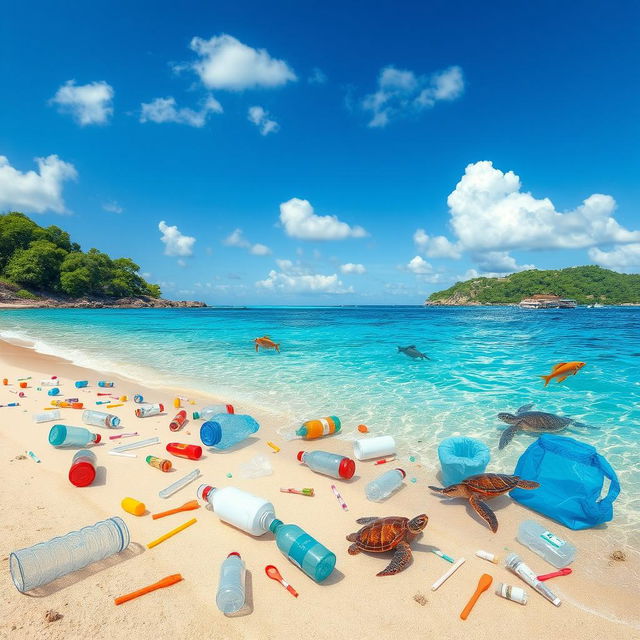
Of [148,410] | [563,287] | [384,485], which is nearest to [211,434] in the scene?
[148,410]

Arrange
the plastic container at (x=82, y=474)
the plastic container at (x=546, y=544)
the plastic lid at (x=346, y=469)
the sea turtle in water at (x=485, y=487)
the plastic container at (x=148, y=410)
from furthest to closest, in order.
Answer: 1. the plastic container at (x=148, y=410)
2. the plastic lid at (x=346, y=469)
3. the plastic container at (x=82, y=474)
4. the sea turtle in water at (x=485, y=487)
5. the plastic container at (x=546, y=544)

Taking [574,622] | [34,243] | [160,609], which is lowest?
[574,622]

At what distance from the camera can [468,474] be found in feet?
15.2

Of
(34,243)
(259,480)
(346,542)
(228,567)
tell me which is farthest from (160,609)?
(34,243)

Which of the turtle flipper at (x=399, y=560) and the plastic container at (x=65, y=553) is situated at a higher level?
the plastic container at (x=65, y=553)

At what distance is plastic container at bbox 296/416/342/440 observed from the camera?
6340 mm

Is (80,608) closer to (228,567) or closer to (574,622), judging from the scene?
(228,567)

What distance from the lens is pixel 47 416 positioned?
661 cm

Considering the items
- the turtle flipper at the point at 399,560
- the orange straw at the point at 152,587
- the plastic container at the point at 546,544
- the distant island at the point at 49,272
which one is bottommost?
the plastic container at the point at 546,544

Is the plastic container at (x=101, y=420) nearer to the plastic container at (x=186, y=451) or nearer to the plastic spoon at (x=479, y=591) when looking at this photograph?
the plastic container at (x=186, y=451)

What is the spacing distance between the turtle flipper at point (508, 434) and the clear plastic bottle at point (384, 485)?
2.54 metres

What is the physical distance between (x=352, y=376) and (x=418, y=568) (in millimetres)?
8191

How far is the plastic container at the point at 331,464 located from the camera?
4.82 metres

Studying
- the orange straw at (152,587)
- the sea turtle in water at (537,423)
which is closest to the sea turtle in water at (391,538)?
the orange straw at (152,587)
